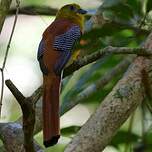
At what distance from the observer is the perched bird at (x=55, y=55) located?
1.95m

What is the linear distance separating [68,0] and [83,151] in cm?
213

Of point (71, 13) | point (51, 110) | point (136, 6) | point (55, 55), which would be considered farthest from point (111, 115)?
point (71, 13)

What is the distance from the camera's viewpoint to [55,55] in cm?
250

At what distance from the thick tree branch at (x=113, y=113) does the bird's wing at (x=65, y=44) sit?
32 centimetres

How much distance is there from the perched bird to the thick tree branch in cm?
12

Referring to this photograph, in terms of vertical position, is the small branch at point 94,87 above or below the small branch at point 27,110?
below

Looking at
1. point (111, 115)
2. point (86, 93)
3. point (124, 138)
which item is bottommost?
point (124, 138)

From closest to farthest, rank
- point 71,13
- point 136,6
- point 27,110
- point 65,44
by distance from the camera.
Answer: point 27,110, point 65,44, point 136,6, point 71,13

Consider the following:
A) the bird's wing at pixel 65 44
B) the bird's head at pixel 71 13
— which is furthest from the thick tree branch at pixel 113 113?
the bird's head at pixel 71 13

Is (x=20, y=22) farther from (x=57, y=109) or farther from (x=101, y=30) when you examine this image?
(x=57, y=109)

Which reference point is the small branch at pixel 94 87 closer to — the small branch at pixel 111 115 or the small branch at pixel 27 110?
the small branch at pixel 111 115

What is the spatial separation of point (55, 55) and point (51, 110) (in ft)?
1.67

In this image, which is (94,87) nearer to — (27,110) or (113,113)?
(113,113)

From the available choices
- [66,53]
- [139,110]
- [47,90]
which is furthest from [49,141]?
[139,110]
